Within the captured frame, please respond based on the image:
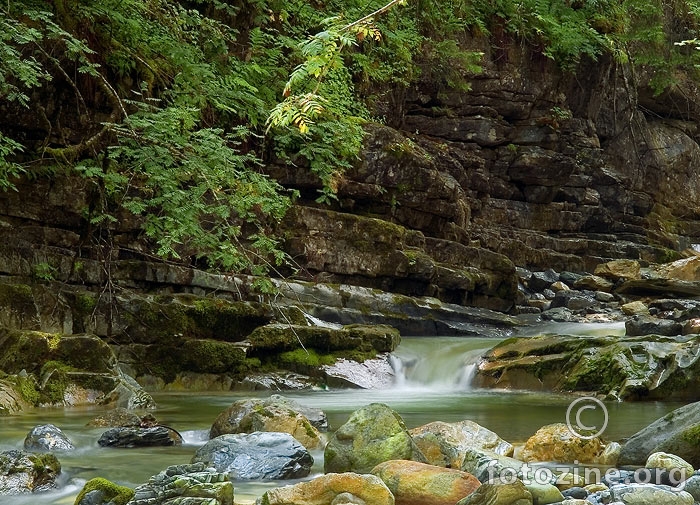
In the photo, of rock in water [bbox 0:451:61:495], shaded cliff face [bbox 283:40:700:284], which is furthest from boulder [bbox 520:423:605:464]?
shaded cliff face [bbox 283:40:700:284]

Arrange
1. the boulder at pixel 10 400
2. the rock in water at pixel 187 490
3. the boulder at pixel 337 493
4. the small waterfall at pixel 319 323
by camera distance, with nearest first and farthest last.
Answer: the rock in water at pixel 187 490
the boulder at pixel 337 493
the boulder at pixel 10 400
the small waterfall at pixel 319 323

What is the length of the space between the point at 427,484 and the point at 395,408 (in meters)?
4.50

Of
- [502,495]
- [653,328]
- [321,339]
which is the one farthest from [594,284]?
[502,495]

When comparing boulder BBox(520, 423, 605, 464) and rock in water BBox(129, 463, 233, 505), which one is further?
boulder BBox(520, 423, 605, 464)

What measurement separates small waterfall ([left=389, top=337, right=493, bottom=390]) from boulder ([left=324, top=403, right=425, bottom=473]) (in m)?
6.03

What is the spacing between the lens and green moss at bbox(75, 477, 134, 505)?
3.77m

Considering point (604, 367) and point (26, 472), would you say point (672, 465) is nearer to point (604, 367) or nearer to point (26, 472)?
point (26, 472)

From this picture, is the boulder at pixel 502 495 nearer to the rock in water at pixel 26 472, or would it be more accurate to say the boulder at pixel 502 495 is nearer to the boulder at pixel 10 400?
the rock in water at pixel 26 472

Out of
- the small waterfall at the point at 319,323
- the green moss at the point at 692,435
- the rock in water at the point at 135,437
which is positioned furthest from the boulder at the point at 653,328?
the rock in water at the point at 135,437

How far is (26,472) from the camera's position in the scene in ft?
14.2

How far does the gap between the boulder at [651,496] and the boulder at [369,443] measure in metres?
1.34

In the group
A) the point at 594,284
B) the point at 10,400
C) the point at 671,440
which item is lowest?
the point at 10,400

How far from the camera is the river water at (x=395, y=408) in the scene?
191 inches

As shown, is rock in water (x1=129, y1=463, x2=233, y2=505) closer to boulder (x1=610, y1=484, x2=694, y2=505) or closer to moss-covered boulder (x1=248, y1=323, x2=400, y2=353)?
boulder (x1=610, y1=484, x2=694, y2=505)
